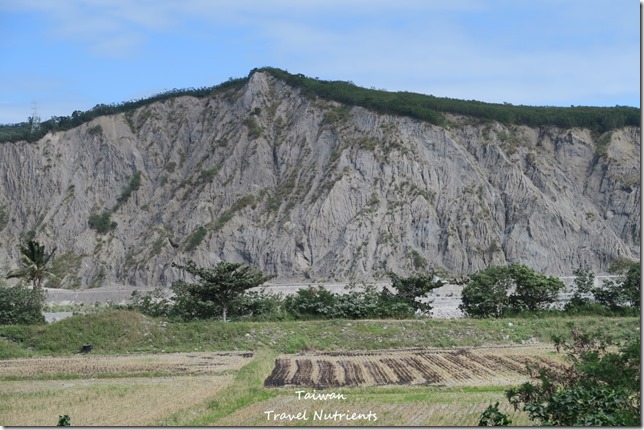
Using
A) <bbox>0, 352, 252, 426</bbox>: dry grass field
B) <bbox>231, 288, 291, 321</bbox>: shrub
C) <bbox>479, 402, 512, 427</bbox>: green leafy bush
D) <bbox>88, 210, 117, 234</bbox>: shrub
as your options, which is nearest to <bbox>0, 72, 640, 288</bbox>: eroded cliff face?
<bbox>88, 210, 117, 234</bbox>: shrub

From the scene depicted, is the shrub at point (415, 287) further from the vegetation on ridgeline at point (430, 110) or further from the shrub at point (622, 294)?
the vegetation on ridgeline at point (430, 110)

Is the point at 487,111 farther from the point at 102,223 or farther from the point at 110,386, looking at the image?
the point at 110,386

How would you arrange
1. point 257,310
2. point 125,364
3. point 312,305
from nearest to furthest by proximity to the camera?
point 125,364
point 257,310
point 312,305

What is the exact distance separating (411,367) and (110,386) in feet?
33.0

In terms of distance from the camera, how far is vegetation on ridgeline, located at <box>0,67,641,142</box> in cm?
8400

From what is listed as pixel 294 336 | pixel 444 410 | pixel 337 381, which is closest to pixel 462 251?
pixel 294 336

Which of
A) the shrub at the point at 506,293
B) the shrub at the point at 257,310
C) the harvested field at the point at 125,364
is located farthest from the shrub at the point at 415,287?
the harvested field at the point at 125,364

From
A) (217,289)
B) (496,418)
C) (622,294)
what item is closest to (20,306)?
(217,289)

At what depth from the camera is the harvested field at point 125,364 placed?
102 ft

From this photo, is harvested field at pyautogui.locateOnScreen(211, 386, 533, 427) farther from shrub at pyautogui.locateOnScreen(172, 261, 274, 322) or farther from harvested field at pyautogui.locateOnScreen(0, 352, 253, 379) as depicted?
shrub at pyautogui.locateOnScreen(172, 261, 274, 322)

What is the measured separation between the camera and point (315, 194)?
77625mm

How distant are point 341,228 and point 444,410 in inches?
2107

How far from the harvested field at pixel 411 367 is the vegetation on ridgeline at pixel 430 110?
159 ft

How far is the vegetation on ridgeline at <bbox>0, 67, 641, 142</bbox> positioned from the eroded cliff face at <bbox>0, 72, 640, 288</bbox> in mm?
1025
